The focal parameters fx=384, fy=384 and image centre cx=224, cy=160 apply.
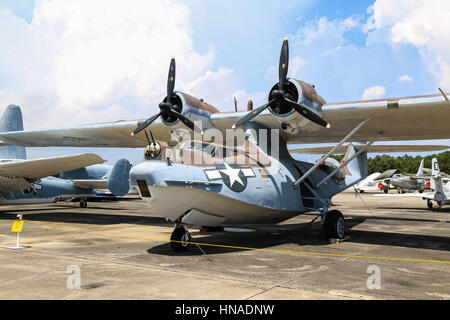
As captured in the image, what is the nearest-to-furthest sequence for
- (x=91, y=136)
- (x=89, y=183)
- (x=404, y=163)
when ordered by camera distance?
(x=91, y=136), (x=89, y=183), (x=404, y=163)

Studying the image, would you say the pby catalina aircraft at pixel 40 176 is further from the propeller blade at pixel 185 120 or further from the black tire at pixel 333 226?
the black tire at pixel 333 226

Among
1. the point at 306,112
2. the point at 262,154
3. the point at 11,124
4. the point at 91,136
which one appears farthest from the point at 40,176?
the point at 306,112

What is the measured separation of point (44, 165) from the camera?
59.0 feet

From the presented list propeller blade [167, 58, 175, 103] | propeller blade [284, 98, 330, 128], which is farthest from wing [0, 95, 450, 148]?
propeller blade [167, 58, 175, 103]

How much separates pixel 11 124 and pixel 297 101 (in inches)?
727

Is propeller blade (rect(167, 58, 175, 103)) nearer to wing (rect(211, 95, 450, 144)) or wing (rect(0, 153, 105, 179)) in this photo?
wing (rect(211, 95, 450, 144))

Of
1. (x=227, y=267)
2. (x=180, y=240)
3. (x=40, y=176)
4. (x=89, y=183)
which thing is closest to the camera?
(x=227, y=267)

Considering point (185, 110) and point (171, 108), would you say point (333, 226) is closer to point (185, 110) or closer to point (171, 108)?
point (185, 110)

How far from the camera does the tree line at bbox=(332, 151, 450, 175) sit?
93.2 meters

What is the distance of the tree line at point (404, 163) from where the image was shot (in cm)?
9319

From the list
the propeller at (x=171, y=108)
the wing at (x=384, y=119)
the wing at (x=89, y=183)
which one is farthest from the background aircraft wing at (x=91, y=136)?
the wing at (x=89, y=183)

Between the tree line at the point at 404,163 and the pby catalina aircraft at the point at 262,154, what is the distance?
82471mm
